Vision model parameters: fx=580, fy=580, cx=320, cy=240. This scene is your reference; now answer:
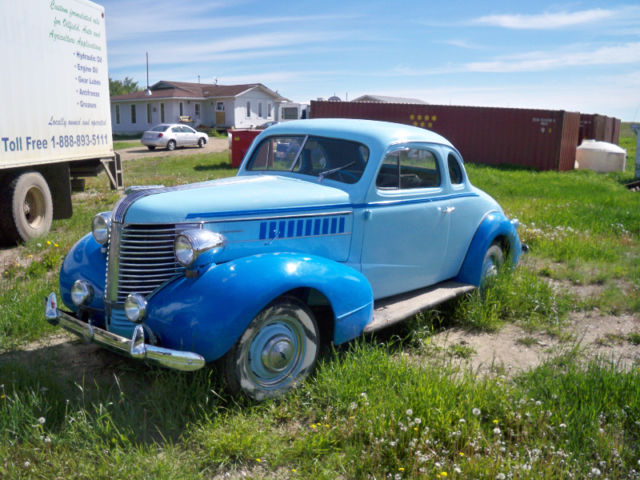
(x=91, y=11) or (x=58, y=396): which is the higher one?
(x=91, y=11)

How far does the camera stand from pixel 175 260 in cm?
373

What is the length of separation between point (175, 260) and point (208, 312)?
1.65ft

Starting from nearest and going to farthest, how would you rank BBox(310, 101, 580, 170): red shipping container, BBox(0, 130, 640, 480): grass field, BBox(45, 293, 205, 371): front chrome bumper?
1. BBox(0, 130, 640, 480): grass field
2. BBox(45, 293, 205, 371): front chrome bumper
3. BBox(310, 101, 580, 170): red shipping container

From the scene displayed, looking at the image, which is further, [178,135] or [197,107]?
[197,107]

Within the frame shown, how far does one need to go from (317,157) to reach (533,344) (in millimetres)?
2505

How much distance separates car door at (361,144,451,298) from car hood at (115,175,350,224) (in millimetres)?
402

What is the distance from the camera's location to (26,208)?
8.70 meters

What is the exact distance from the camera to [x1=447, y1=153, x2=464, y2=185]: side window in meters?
5.60

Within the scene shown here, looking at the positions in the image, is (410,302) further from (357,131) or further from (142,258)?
(142,258)

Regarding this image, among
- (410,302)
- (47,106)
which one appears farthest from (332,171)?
(47,106)

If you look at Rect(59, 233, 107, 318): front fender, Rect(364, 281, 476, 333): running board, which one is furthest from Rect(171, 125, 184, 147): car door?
Rect(59, 233, 107, 318): front fender

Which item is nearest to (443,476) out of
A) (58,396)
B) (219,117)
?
(58,396)

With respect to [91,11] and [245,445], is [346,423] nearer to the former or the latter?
[245,445]

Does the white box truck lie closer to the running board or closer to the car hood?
the car hood
